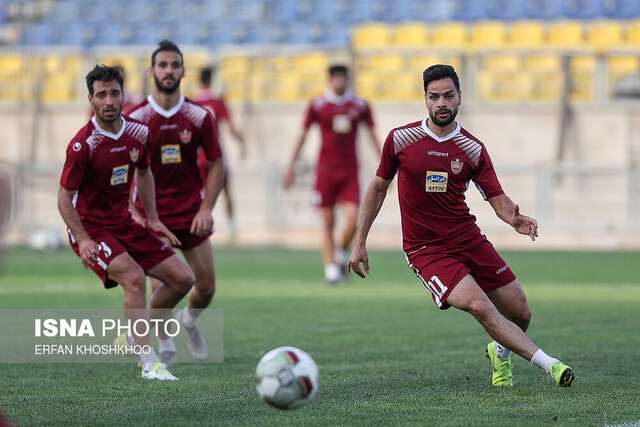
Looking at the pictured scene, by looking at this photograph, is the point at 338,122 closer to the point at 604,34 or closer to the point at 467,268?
the point at 467,268

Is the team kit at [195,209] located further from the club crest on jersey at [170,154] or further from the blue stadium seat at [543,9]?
the blue stadium seat at [543,9]

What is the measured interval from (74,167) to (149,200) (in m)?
0.80

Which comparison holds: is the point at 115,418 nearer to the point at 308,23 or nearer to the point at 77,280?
the point at 77,280

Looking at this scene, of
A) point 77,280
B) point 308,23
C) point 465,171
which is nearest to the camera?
point 465,171

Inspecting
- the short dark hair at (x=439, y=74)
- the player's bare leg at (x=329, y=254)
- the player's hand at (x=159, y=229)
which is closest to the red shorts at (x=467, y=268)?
the short dark hair at (x=439, y=74)

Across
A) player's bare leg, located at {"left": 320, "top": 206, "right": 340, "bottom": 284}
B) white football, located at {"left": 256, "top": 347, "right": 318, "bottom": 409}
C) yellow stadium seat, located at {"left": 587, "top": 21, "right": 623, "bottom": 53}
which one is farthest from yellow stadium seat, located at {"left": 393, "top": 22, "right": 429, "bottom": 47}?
white football, located at {"left": 256, "top": 347, "right": 318, "bottom": 409}

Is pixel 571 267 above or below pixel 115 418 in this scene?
below

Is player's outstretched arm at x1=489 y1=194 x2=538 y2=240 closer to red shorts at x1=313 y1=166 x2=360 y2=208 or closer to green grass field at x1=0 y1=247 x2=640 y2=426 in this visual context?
green grass field at x1=0 y1=247 x2=640 y2=426

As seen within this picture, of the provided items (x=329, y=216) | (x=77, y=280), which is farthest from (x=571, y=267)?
(x=77, y=280)

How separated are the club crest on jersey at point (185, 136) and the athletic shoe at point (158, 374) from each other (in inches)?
70.3

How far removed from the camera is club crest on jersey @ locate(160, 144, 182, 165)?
7.60 metres

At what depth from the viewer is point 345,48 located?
68.8ft

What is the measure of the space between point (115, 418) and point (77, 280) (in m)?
8.46

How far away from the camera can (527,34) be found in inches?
890
